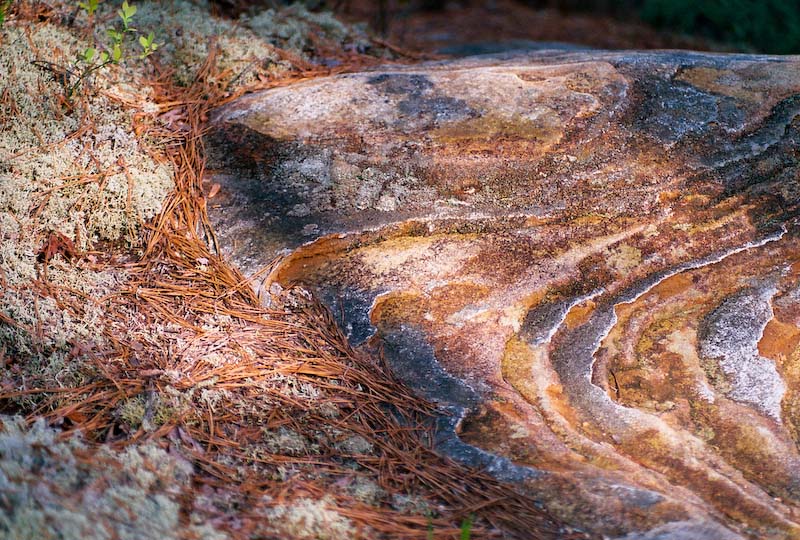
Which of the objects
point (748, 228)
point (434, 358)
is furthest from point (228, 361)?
point (748, 228)

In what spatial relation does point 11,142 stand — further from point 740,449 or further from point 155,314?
point 740,449

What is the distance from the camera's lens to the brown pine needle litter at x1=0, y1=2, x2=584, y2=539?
1790 millimetres

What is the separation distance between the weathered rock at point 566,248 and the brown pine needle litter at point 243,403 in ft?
0.33

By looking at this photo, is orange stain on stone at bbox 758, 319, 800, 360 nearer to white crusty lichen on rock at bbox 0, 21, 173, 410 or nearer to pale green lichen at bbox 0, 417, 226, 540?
pale green lichen at bbox 0, 417, 226, 540

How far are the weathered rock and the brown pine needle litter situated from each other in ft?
0.33

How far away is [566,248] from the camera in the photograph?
2.60 metres

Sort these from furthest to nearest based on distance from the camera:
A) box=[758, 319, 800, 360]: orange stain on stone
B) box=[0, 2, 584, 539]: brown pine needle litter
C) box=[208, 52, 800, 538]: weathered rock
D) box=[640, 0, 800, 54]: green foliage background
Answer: box=[640, 0, 800, 54]: green foliage background, box=[758, 319, 800, 360]: orange stain on stone, box=[208, 52, 800, 538]: weathered rock, box=[0, 2, 584, 539]: brown pine needle litter

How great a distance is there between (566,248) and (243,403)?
1311 mm

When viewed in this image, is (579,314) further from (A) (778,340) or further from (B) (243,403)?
(B) (243,403)

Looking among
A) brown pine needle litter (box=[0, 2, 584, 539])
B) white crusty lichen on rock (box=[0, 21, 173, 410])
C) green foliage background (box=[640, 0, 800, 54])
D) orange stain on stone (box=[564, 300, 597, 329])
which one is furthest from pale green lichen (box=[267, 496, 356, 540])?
green foliage background (box=[640, 0, 800, 54])

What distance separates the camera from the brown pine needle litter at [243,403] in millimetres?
1790

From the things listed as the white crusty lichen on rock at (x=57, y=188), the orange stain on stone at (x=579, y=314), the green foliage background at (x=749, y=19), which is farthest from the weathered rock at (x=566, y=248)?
the green foliage background at (x=749, y=19)

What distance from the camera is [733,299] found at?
2.55 meters

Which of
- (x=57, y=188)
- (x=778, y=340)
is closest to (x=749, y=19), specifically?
(x=778, y=340)
